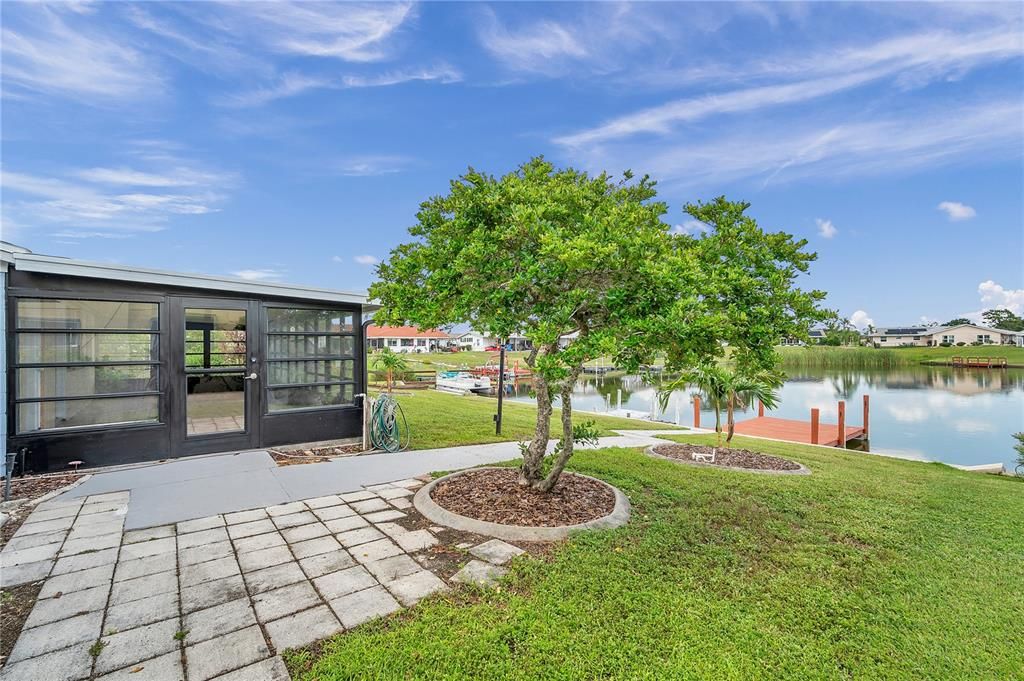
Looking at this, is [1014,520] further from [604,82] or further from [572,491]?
[604,82]

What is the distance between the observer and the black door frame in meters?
4.92

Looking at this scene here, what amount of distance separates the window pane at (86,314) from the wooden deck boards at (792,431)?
12.3 metres

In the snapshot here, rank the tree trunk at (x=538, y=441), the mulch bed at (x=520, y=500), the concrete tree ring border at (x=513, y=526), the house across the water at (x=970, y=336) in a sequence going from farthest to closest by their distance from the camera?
the house across the water at (x=970, y=336)
the tree trunk at (x=538, y=441)
the mulch bed at (x=520, y=500)
the concrete tree ring border at (x=513, y=526)

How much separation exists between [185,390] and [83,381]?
94 centimetres

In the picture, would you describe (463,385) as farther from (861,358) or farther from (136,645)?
(861,358)

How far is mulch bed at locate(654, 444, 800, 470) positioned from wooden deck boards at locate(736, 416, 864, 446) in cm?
551

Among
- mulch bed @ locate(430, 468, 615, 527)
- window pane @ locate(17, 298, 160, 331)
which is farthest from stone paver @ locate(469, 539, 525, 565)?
window pane @ locate(17, 298, 160, 331)

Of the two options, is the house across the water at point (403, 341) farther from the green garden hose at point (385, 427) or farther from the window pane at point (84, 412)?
the window pane at point (84, 412)

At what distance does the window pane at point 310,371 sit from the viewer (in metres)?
5.60

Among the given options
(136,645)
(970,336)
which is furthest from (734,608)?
(970,336)

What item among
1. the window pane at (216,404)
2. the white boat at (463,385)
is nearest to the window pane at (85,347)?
the window pane at (216,404)

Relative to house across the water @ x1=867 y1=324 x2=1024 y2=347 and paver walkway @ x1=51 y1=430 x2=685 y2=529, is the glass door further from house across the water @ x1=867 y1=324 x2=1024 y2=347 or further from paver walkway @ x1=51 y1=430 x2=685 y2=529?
house across the water @ x1=867 y1=324 x2=1024 y2=347

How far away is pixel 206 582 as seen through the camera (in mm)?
2426

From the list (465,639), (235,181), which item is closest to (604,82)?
(235,181)
